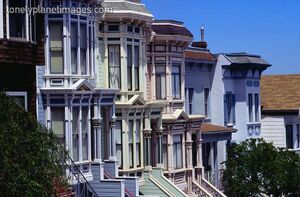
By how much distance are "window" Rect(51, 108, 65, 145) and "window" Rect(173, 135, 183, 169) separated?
11356 millimetres

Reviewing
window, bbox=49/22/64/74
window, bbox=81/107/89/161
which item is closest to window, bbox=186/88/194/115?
window, bbox=81/107/89/161

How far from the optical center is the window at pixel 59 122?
25.3 meters

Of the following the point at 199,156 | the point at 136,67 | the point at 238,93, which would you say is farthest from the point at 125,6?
the point at 238,93

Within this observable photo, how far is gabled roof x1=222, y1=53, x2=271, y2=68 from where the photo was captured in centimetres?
4412

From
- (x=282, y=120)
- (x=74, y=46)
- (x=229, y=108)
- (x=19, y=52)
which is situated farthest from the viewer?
(x=282, y=120)

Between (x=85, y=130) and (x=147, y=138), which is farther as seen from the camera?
(x=147, y=138)

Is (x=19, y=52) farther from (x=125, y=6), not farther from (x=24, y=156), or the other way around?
(x=125, y=6)

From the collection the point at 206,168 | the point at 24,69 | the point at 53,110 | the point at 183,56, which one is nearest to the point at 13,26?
the point at 24,69

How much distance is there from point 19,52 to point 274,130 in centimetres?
3163

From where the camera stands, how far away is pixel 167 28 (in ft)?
118

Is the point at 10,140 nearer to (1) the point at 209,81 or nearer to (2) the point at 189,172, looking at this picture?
(2) the point at 189,172

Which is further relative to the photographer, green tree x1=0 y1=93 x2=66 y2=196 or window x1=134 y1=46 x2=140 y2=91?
window x1=134 y1=46 x2=140 y2=91

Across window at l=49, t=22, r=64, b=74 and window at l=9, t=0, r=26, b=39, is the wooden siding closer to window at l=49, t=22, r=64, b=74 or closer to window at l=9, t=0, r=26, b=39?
window at l=49, t=22, r=64, b=74

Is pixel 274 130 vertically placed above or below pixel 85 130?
below
